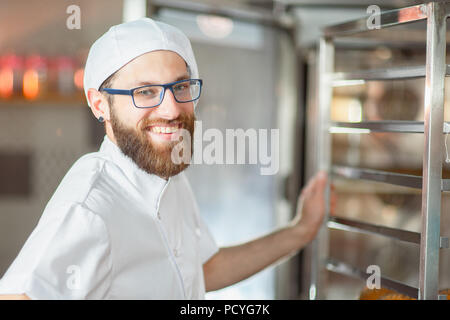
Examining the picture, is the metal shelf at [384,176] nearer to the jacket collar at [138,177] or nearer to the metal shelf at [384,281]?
the metal shelf at [384,281]

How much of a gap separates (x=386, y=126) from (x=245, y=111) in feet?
4.61

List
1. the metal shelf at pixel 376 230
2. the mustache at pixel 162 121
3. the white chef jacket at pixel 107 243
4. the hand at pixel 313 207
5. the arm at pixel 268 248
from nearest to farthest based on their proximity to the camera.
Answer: the white chef jacket at pixel 107 243
the mustache at pixel 162 121
the metal shelf at pixel 376 230
the arm at pixel 268 248
the hand at pixel 313 207

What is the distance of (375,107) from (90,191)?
3355mm

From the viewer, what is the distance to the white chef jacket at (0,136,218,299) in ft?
3.12

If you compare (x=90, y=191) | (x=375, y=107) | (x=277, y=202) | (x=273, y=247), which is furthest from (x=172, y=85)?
(x=375, y=107)

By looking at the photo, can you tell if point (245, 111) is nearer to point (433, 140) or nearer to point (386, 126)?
point (386, 126)

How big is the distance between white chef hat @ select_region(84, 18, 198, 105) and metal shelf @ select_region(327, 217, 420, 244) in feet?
2.39

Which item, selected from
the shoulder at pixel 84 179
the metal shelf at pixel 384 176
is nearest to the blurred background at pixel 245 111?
the shoulder at pixel 84 179

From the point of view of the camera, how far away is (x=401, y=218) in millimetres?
4203

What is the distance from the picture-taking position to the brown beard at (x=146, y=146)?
107 cm

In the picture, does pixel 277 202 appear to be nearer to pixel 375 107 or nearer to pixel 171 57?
pixel 375 107

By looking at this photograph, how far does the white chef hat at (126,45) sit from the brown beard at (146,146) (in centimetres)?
9

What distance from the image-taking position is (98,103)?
108 centimetres

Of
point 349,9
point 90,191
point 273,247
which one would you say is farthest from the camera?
point 349,9
